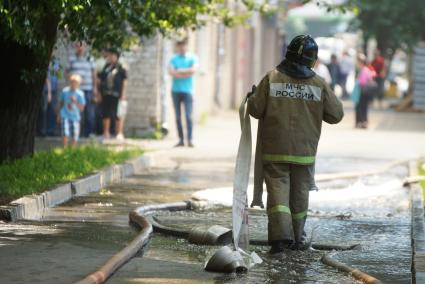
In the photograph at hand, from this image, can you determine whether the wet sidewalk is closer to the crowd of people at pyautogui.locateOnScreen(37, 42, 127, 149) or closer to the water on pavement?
the water on pavement

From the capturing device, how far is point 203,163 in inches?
718

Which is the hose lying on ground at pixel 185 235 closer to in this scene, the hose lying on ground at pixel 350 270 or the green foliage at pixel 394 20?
the hose lying on ground at pixel 350 270

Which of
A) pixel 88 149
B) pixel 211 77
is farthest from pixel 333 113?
pixel 211 77

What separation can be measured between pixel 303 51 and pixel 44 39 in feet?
15.8

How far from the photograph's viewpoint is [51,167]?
14.3 meters

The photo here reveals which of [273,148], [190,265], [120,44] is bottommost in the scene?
[190,265]

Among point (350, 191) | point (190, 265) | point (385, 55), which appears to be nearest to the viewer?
point (190, 265)

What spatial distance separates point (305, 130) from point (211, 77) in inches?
905

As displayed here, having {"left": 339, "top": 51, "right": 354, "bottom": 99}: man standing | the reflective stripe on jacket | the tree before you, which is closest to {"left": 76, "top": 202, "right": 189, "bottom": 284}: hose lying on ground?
the reflective stripe on jacket

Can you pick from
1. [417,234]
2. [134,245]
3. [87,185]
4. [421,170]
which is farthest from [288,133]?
[421,170]

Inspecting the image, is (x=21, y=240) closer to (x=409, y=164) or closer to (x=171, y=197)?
(x=171, y=197)

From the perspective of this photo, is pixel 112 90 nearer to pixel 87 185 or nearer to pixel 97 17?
pixel 97 17

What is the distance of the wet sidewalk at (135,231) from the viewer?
818 cm

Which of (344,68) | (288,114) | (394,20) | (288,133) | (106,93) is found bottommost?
(288,133)
